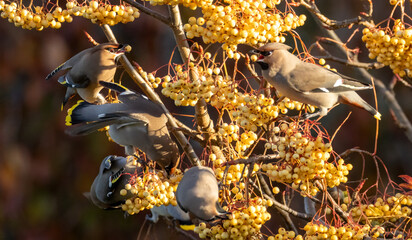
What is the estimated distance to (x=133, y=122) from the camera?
7.74 ft

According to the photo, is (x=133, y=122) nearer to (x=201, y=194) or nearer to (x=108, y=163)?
(x=108, y=163)

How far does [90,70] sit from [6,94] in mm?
2339

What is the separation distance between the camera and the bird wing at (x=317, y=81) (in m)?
2.05

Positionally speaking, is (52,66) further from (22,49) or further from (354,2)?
(354,2)

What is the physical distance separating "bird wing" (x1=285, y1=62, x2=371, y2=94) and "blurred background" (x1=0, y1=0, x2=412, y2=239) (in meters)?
1.97

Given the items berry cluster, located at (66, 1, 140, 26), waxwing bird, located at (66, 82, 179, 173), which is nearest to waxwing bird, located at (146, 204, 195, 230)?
waxwing bird, located at (66, 82, 179, 173)

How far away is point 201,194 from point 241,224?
185 millimetres

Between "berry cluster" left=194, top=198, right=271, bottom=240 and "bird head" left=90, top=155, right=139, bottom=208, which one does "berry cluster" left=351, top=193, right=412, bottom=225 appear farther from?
"bird head" left=90, top=155, right=139, bottom=208

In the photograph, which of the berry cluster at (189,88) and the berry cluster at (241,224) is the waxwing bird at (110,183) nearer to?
the berry cluster at (189,88)

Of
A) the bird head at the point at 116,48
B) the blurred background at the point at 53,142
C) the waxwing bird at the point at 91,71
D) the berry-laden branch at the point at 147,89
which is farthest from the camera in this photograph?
the blurred background at the point at 53,142

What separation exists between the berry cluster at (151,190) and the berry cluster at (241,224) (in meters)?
0.32

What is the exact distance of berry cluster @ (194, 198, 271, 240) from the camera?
1719 mm

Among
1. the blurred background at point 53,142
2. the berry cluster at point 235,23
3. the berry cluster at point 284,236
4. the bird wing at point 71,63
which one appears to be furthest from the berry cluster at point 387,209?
the blurred background at point 53,142

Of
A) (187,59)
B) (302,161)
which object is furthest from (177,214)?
(302,161)
